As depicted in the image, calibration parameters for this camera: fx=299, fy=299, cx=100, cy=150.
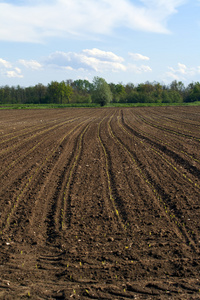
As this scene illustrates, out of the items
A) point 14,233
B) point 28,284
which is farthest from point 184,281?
point 14,233

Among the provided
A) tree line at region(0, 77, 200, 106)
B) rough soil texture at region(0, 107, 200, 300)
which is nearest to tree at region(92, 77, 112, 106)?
tree line at region(0, 77, 200, 106)

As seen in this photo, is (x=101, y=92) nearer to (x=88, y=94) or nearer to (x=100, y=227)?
(x=88, y=94)

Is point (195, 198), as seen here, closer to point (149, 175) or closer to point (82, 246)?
point (149, 175)

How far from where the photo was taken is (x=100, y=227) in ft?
22.6

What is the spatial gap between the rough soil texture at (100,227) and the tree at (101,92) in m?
63.2

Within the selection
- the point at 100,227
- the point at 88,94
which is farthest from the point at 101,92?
the point at 100,227

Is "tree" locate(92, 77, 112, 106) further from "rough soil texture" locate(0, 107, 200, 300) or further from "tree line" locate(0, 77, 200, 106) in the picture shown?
"rough soil texture" locate(0, 107, 200, 300)

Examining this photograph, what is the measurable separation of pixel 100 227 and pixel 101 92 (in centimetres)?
7007

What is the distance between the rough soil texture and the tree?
6316cm

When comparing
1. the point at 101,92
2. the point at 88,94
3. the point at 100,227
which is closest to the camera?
the point at 100,227

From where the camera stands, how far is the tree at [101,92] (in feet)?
247

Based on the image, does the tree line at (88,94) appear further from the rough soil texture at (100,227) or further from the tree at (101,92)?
the rough soil texture at (100,227)

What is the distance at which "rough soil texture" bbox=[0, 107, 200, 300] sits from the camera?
15.8 feet

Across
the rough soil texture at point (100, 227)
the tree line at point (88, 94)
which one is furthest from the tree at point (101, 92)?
the rough soil texture at point (100, 227)
